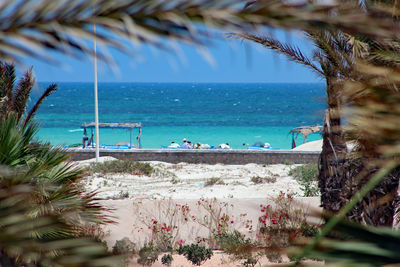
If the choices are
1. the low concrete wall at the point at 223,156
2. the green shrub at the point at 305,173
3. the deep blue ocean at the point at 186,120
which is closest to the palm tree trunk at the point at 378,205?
the green shrub at the point at 305,173

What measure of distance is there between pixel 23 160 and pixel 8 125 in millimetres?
424

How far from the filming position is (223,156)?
2006 cm

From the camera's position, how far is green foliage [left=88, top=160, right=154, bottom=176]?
17.4m

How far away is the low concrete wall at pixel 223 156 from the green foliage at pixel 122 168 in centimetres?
237

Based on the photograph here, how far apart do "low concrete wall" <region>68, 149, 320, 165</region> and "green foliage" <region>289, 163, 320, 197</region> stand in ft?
8.67

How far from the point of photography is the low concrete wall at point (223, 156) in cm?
1967

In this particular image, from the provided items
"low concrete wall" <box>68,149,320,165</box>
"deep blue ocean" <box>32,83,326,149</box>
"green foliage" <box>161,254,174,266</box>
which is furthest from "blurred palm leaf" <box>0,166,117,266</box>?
"deep blue ocean" <box>32,83,326,149</box>

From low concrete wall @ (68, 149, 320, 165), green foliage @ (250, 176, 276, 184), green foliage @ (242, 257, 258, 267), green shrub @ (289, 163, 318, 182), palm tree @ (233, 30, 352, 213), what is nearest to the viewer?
palm tree @ (233, 30, 352, 213)

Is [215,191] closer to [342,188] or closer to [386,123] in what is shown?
[342,188]

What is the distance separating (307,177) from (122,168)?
704 cm

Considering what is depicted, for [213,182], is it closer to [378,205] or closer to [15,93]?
[15,93]

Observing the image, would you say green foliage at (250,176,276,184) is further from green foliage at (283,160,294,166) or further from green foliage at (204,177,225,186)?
green foliage at (283,160,294,166)

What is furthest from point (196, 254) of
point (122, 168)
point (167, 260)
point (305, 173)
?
point (122, 168)

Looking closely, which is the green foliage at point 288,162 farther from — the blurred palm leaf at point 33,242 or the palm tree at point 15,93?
the blurred palm leaf at point 33,242
